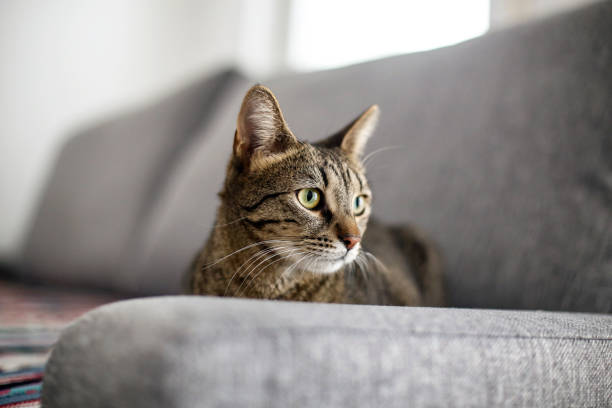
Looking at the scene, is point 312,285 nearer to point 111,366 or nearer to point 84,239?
point 111,366

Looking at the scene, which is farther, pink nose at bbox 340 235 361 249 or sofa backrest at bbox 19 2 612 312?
sofa backrest at bbox 19 2 612 312

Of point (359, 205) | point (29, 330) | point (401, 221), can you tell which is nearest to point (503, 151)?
point (401, 221)

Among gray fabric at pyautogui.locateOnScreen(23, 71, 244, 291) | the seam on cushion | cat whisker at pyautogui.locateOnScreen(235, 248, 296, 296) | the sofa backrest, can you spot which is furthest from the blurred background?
the seam on cushion

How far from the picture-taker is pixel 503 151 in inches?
36.6

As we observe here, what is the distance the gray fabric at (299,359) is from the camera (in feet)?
1.01

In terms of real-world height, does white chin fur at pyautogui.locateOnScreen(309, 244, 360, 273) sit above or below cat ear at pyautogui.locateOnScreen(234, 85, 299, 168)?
below

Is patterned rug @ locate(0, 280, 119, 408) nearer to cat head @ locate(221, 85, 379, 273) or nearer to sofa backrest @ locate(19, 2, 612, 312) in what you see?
cat head @ locate(221, 85, 379, 273)

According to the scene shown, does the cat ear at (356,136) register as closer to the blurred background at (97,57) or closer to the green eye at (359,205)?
the green eye at (359,205)

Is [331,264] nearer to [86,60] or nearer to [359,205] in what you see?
[359,205]

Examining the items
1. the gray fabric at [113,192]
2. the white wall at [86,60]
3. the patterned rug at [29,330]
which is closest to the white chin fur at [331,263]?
the patterned rug at [29,330]

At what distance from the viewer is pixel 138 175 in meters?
1.90

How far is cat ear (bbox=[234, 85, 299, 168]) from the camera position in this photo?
64 cm

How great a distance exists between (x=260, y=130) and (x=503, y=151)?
56cm

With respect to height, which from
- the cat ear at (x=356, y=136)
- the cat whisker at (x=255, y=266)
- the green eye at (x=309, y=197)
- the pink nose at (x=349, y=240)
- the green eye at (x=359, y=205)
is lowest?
the cat whisker at (x=255, y=266)
